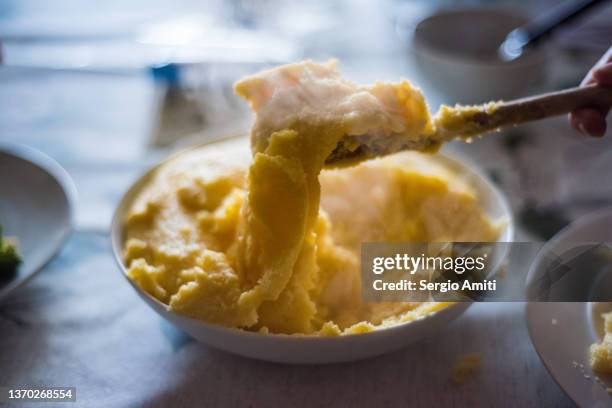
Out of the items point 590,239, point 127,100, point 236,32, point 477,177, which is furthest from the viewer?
point 236,32

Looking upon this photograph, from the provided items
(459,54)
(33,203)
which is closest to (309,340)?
(33,203)

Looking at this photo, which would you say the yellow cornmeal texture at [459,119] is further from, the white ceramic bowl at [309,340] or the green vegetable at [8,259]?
the green vegetable at [8,259]

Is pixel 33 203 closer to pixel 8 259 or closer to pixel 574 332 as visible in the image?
pixel 8 259

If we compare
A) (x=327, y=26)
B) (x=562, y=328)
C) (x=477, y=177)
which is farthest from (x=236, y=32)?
(x=562, y=328)

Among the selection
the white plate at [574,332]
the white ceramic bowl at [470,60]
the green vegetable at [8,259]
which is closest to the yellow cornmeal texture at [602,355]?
the white plate at [574,332]

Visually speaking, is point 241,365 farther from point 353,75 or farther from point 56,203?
point 353,75

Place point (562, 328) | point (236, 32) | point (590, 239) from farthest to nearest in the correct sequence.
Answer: point (236, 32)
point (590, 239)
point (562, 328)

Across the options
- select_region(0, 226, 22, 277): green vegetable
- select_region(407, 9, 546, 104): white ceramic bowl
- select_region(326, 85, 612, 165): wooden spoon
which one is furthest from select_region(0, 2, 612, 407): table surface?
select_region(326, 85, 612, 165): wooden spoon

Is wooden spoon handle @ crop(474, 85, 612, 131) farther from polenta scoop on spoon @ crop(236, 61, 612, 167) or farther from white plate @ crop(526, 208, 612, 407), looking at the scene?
white plate @ crop(526, 208, 612, 407)
